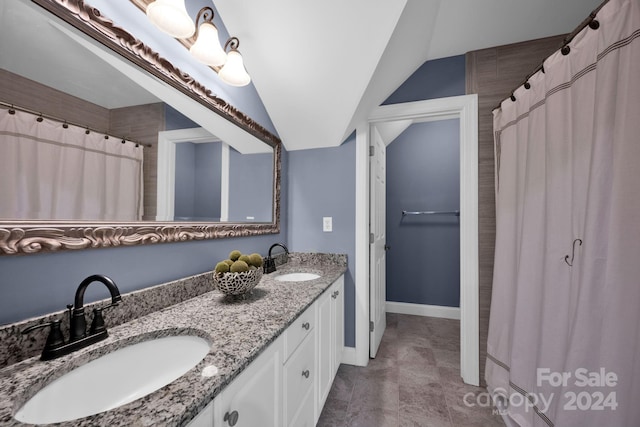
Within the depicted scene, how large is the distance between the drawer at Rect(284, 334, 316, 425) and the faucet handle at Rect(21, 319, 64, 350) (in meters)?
0.66

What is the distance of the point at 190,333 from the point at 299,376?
52 cm

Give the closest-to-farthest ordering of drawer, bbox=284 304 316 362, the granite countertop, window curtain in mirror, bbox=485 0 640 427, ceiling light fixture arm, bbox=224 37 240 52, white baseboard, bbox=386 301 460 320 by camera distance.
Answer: the granite countertop → window curtain in mirror, bbox=485 0 640 427 → drawer, bbox=284 304 316 362 → ceiling light fixture arm, bbox=224 37 240 52 → white baseboard, bbox=386 301 460 320

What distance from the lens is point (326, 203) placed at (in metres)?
2.01

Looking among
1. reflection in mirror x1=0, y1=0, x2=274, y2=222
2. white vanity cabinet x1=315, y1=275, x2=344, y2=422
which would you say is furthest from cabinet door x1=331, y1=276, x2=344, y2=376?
reflection in mirror x1=0, y1=0, x2=274, y2=222

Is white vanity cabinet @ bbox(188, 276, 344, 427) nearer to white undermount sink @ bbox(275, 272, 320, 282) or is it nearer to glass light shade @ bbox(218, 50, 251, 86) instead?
white undermount sink @ bbox(275, 272, 320, 282)

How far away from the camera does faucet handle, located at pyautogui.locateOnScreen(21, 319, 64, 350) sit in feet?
1.93

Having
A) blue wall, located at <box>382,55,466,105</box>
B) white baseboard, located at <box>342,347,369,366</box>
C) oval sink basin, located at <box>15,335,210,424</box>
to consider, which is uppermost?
blue wall, located at <box>382,55,466,105</box>

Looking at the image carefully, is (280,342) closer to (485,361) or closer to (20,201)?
(20,201)

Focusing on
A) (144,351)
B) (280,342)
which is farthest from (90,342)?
(280,342)

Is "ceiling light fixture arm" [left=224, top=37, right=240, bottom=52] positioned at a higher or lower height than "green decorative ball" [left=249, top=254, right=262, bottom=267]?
higher

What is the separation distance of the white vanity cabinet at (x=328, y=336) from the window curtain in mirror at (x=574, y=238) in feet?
3.32

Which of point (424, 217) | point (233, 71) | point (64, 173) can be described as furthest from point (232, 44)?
point (424, 217)

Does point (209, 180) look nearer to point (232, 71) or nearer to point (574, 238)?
point (232, 71)

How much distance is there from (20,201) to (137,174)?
31 cm
